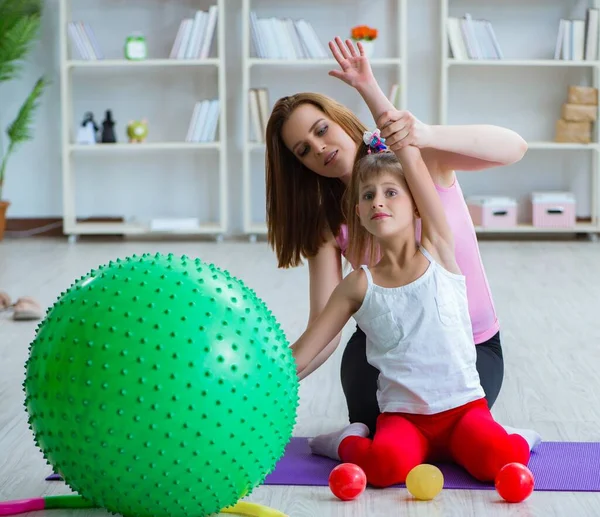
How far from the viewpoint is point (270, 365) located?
5.23ft

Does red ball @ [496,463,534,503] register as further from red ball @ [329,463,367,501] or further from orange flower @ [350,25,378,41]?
orange flower @ [350,25,378,41]

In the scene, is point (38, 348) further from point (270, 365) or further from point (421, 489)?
point (421, 489)

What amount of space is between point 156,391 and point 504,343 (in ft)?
6.31

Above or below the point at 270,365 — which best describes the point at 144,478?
below

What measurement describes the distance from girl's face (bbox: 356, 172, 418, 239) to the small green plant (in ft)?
A: 13.3

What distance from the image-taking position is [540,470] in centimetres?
194

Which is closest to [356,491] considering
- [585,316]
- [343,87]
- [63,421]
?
[63,421]

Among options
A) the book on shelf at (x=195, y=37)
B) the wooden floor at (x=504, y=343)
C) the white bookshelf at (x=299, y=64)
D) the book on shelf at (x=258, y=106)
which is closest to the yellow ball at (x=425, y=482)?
the wooden floor at (x=504, y=343)

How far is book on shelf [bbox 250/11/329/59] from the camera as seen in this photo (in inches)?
226

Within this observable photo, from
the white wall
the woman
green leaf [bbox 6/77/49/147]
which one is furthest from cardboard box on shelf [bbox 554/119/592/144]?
the woman

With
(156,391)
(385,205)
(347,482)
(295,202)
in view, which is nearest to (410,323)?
(385,205)

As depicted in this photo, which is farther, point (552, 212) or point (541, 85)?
point (541, 85)

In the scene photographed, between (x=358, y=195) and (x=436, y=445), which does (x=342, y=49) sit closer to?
(x=358, y=195)

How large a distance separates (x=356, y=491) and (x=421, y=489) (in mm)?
113
